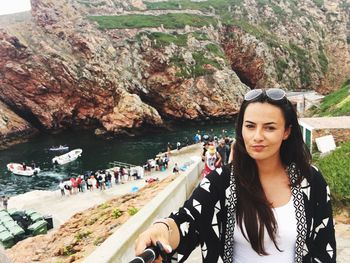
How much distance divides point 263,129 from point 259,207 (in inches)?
20.3

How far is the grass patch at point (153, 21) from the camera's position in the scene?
225 feet

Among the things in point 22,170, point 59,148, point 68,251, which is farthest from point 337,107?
point 59,148

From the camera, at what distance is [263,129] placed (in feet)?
8.02

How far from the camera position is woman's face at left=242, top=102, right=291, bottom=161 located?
2.44 m

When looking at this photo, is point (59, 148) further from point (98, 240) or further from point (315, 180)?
point (315, 180)

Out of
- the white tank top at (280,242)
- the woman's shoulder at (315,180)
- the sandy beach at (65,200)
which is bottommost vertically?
the sandy beach at (65,200)

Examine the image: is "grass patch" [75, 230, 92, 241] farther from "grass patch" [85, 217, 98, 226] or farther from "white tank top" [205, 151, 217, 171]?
"white tank top" [205, 151, 217, 171]

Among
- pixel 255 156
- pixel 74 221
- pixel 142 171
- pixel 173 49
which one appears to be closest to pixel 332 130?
pixel 74 221

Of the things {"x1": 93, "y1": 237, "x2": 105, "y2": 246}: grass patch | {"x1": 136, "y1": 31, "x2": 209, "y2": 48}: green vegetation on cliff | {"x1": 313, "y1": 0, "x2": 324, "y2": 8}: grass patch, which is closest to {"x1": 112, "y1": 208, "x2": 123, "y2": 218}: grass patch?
{"x1": 93, "y1": 237, "x2": 105, "y2": 246}: grass patch

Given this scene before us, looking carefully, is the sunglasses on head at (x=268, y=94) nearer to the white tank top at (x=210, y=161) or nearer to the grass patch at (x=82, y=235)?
the grass patch at (x=82, y=235)

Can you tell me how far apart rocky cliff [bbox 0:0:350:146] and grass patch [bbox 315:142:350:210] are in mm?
48681

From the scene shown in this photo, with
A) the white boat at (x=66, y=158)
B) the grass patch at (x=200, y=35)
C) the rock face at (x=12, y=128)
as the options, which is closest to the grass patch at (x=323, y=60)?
the grass patch at (x=200, y=35)

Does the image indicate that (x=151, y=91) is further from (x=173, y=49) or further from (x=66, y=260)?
(x=66, y=260)

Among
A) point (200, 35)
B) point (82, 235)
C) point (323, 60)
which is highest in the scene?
point (200, 35)
